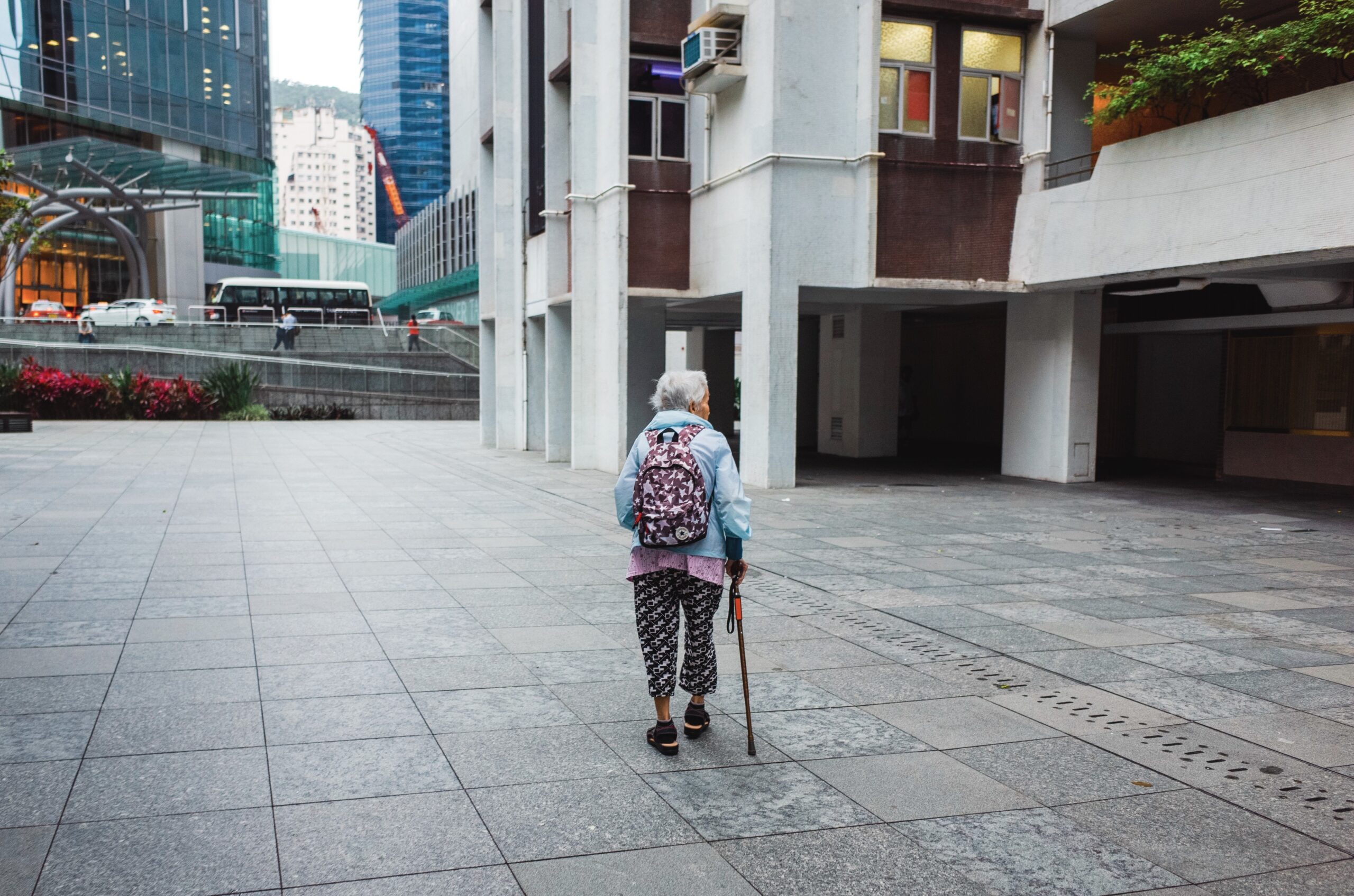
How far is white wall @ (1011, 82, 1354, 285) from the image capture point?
1152 centimetres

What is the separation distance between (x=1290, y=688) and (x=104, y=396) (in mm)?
31128

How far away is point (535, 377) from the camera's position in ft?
76.7

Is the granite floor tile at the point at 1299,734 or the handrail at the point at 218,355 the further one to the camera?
the handrail at the point at 218,355

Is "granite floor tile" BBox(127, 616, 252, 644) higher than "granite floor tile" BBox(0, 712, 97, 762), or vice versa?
"granite floor tile" BBox(0, 712, 97, 762)

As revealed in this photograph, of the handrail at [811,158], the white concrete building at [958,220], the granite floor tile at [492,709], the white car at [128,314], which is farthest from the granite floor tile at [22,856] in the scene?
the white car at [128,314]

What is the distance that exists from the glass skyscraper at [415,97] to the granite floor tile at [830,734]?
591 ft

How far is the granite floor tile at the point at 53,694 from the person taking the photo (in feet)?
17.0

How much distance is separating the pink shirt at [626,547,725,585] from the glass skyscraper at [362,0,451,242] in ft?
591

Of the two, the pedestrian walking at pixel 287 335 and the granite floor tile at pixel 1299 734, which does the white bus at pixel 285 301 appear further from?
the granite floor tile at pixel 1299 734

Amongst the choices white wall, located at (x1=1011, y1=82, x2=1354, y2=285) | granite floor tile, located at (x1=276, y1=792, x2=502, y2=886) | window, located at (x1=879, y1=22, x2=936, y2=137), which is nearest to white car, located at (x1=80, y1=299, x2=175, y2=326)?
window, located at (x1=879, y1=22, x2=936, y2=137)

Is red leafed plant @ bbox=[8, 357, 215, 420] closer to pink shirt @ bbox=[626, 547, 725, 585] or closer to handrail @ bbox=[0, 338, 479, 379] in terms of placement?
handrail @ bbox=[0, 338, 479, 379]

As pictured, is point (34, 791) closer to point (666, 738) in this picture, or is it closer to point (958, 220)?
point (666, 738)

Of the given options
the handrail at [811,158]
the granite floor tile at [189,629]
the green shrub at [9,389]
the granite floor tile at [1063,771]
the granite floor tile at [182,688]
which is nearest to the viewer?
the granite floor tile at [1063,771]

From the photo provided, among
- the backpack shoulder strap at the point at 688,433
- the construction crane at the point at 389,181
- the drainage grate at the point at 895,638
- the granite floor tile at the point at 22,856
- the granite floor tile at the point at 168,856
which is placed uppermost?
the construction crane at the point at 389,181
